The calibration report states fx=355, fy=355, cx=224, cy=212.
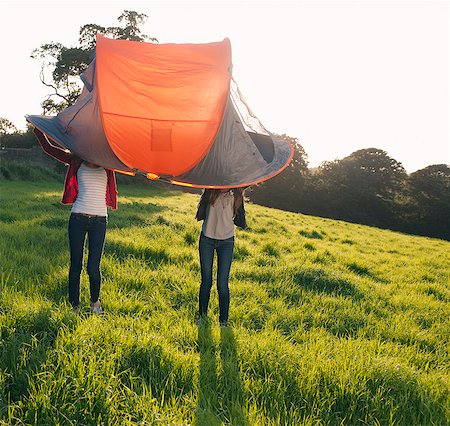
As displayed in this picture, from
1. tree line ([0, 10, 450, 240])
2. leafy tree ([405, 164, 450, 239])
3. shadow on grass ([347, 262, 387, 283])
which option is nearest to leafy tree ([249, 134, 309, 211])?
tree line ([0, 10, 450, 240])

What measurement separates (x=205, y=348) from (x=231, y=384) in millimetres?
650

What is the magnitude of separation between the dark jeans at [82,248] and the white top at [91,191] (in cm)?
8

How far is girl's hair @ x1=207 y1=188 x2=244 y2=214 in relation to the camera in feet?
13.4

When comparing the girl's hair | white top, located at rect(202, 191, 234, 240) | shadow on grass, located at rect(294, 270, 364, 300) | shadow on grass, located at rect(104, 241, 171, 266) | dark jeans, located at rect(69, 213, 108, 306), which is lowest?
shadow on grass, located at rect(294, 270, 364, 300)

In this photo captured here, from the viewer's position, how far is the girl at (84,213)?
3.84 m

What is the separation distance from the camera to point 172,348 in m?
3.26

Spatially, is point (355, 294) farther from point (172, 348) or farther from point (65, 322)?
point (65, 322)

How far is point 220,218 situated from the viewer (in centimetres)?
410

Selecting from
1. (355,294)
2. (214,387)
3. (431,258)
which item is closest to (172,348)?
(214,387)

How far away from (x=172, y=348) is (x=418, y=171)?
1670 inches

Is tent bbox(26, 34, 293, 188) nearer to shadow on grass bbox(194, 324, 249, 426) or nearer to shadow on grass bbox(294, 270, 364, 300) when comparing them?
shadow on grass bbox(194, 324, 249, 426)

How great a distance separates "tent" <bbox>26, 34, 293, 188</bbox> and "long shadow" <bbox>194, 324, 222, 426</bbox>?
5.21ft

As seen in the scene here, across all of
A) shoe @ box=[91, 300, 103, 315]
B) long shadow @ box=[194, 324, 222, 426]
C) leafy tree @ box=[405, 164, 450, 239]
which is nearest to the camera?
long shadow @ box=[194, 324, 222, 426]

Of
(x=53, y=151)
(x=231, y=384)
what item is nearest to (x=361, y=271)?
(x=231, y=384)
